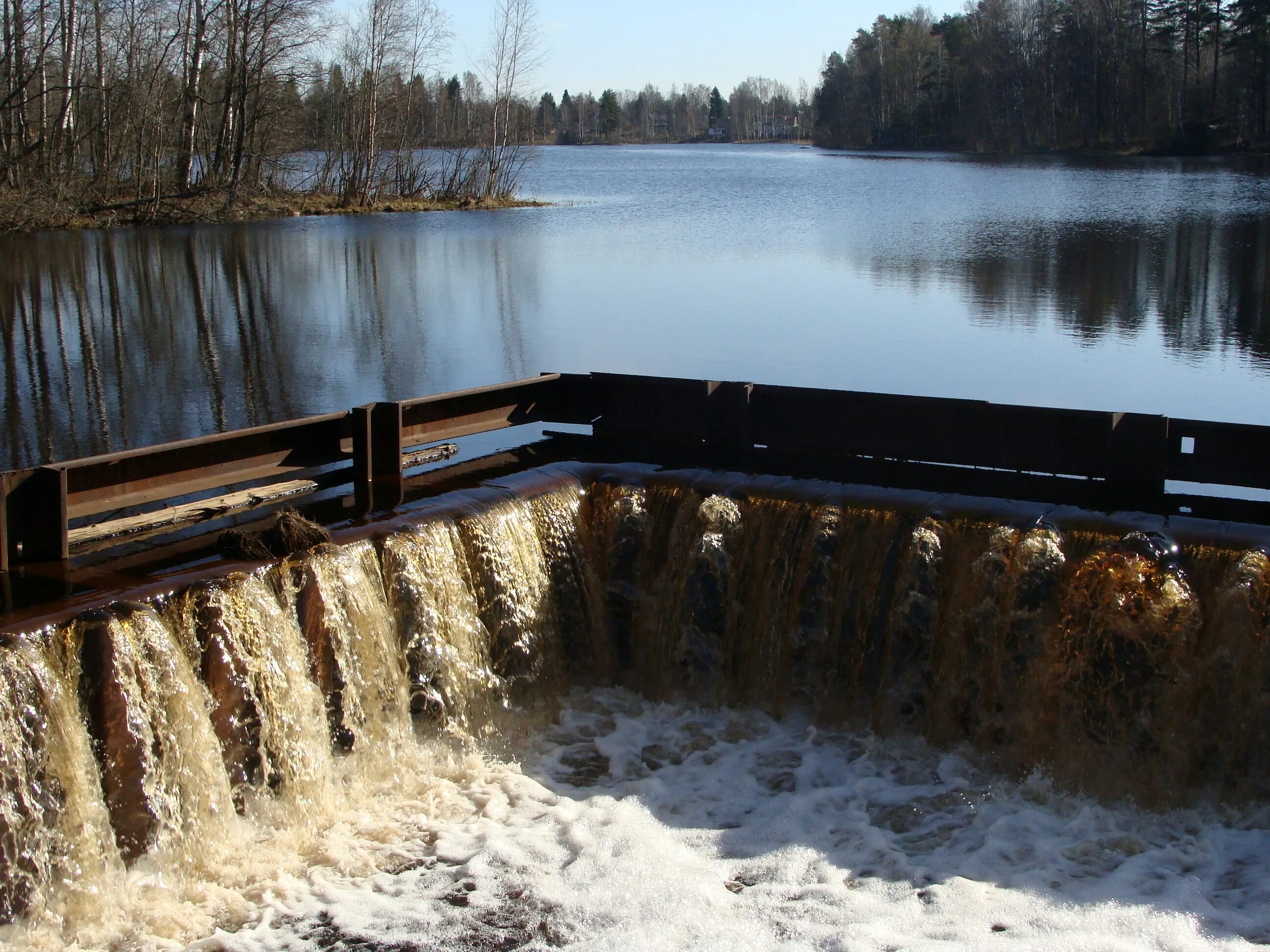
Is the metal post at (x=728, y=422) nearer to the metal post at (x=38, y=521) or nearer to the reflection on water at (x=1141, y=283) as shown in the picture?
the metal post at (x=38, y=521)

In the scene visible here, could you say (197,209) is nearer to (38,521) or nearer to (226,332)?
(226,332)

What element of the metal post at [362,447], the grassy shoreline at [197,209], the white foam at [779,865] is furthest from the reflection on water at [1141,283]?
the grassy shoreline at [197,209]

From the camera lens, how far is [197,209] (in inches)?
1660

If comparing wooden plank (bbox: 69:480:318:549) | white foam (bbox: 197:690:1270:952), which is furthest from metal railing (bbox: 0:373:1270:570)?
white foam (bbox: 197:690:1270:952)

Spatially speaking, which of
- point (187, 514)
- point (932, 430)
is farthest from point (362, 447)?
point (932, 430)

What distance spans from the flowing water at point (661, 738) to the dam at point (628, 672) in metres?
0.02

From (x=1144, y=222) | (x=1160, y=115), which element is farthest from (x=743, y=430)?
(x=1160, y=115)

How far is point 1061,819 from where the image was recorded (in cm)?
786

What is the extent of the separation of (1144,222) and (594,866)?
35.4 metres

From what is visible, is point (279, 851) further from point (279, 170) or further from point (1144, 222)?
point (279, 170)

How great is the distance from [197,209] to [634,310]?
25374 mm

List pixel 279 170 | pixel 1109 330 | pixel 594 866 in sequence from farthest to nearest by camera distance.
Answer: pixel 279 170 < pixel 1109 330 < pixel 594 866

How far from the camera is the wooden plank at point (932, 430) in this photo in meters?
10.4

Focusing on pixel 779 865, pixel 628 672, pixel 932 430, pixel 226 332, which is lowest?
pixel 779 865
